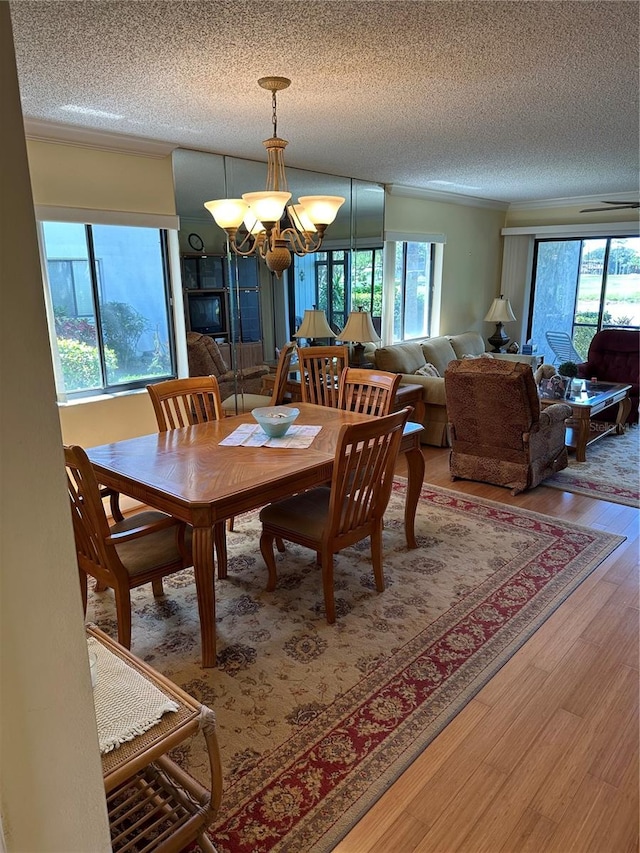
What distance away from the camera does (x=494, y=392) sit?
4086mm

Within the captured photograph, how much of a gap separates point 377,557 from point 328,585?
1.25ft

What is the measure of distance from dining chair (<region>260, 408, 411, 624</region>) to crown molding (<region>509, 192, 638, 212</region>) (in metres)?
5.82

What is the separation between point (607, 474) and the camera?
4.69 metres

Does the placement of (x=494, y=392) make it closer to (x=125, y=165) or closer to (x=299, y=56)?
(x=299, y=56)

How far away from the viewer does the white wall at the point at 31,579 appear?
2.08 feet

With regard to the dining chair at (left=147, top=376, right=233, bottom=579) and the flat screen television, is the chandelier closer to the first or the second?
the dining chair at (left=147, top=376, right=233, bottom=579)

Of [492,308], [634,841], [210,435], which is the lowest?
[634,841]

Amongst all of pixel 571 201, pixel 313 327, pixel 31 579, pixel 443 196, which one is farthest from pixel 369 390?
pixel 571 201

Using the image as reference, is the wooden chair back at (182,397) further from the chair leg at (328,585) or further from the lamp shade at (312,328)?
the lamp shade at (312,328)

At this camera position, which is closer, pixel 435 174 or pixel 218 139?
pixel 218 139

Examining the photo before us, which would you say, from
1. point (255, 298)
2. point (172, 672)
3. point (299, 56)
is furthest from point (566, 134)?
point (172, 672)

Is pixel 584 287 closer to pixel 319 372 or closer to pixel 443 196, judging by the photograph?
pixel 443 196

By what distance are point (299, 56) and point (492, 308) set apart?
231 inches

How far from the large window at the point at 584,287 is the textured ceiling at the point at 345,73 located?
11.0 ft
